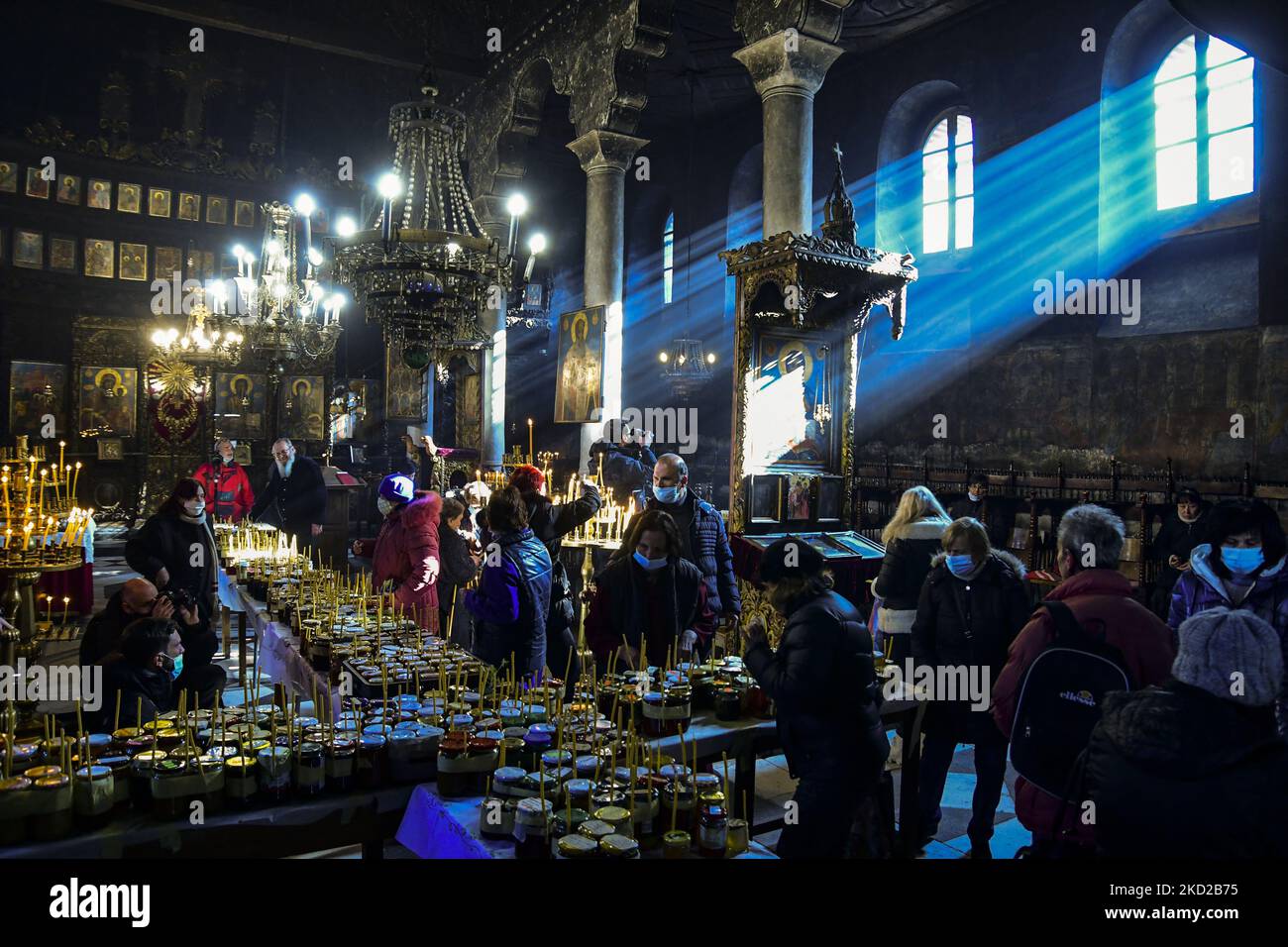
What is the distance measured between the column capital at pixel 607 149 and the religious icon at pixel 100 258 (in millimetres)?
9455

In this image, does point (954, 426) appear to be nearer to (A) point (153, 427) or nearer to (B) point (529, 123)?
(B) point (529, 123)

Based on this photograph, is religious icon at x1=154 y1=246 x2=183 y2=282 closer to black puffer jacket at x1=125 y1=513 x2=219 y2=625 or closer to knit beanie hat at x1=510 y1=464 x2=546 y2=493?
black puffer jacket at x1=125 y1=513 x2=219 y2=625

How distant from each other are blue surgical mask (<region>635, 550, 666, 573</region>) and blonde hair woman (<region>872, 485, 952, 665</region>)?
1299 mm

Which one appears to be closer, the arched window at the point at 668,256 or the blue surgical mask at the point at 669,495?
the blue surgical mask at the point at 669,495

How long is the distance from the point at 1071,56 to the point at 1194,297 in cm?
362

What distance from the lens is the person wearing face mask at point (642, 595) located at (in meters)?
4.34

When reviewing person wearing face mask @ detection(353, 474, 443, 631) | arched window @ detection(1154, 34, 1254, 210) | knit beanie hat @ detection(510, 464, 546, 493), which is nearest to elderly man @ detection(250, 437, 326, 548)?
person wearing face mask @ detection(353, 474, 443, 631)

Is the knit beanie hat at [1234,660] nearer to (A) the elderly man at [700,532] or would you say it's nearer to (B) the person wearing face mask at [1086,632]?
(B) the person wearing face mask at [1086,632]

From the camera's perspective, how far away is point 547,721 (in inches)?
121

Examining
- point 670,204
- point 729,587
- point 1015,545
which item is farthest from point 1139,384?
point 670,204

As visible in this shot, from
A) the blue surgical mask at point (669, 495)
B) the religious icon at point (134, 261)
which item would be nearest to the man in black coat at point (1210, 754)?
the blue surgical mask at point (669, 495)

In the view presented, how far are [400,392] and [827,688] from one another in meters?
14.5

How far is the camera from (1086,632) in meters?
2.84

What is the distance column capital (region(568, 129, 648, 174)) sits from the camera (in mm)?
11234
